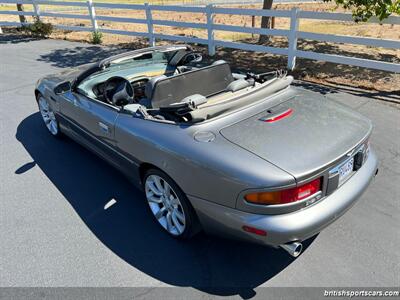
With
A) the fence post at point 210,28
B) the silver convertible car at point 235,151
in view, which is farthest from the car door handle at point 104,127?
the fence post at point 210,28

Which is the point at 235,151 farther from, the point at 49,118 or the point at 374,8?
the point at 374,8

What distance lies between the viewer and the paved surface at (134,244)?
2617mm

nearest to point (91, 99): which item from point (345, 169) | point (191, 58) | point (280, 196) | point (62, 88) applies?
point (62, 88)

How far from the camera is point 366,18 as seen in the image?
6.27 m

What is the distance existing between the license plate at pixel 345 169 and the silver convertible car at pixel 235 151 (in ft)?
0.06

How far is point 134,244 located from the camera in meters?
2.99

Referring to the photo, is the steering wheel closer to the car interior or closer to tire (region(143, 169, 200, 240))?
the car interior

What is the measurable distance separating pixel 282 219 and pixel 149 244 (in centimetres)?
133

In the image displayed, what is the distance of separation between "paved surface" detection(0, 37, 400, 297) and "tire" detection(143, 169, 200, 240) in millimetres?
134

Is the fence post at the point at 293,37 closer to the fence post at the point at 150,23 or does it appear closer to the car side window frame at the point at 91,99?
the fence post at the point at 150,23

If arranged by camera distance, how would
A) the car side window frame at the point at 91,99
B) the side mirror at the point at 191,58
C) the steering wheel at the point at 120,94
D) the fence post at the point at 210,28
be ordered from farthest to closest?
1. the fence post at the point at 210,28
2. the side mirror at the point at 191,58
3. the steering wheel at the point at 120,94
4. the car side window frame at the point at 91,99

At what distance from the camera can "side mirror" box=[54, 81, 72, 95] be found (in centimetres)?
411

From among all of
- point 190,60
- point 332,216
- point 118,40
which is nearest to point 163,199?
point 332,216

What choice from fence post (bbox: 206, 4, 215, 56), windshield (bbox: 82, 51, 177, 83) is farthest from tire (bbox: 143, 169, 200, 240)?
fence post (bbox: 206, 4, 215, 56)
